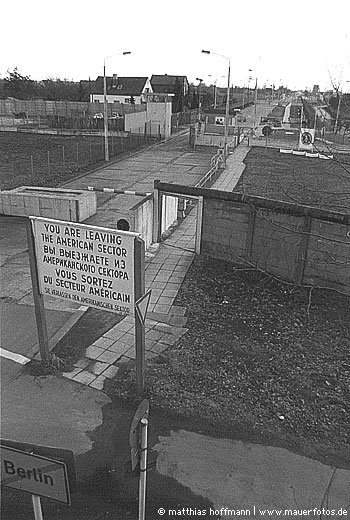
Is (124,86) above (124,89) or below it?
above

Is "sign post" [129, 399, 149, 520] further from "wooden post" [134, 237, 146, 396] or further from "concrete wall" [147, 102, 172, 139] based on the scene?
"concrete wall" [147, 102, 172, 139]

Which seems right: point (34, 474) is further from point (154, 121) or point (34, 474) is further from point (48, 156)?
point (154, 121)

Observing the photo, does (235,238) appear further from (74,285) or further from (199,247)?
(74,285)

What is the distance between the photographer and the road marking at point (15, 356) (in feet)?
21.4

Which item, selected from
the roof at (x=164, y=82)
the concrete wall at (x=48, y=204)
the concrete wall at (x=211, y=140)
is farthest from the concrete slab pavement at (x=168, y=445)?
the roof at (x=164, y=82)

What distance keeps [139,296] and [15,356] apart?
2501mm

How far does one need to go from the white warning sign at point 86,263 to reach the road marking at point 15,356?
124cm

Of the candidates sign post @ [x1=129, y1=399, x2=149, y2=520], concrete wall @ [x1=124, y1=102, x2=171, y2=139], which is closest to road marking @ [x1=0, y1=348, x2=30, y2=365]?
sign post @ [x1=129, y1=399, x2=149, y2=520]

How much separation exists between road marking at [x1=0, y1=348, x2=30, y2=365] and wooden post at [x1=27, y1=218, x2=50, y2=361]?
328 mm

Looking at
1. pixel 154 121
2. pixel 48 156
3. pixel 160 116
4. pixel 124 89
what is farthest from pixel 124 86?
pixel 48 156

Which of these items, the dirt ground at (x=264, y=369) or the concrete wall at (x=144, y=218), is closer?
the dirt ground at (x=264, y=369)

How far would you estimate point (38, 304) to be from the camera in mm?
6262

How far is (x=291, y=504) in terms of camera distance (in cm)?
430

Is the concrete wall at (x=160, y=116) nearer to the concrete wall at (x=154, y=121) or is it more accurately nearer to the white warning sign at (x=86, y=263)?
the concrete wall at (x=154, y=121)
